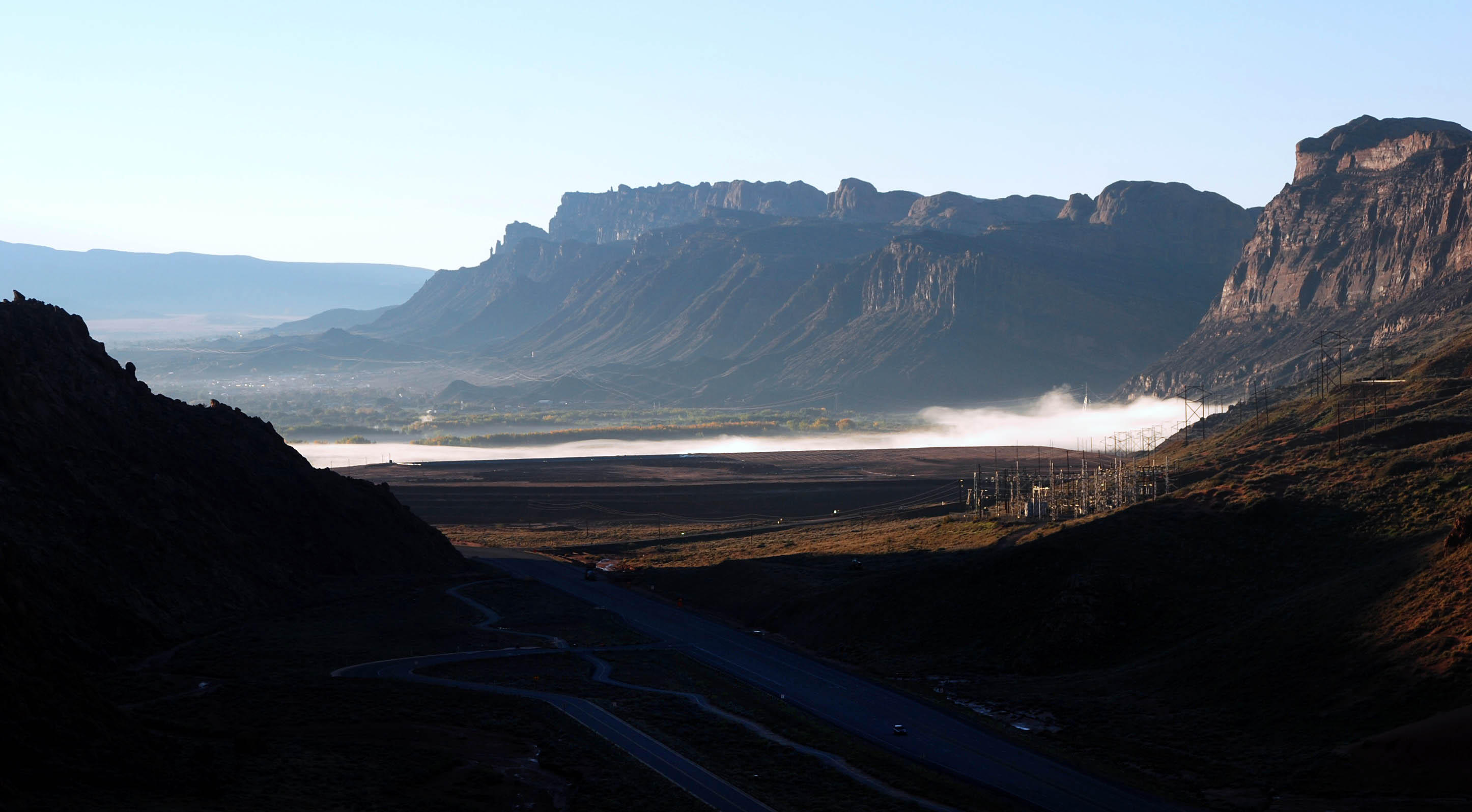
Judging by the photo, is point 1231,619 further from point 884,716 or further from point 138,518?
point 138,518

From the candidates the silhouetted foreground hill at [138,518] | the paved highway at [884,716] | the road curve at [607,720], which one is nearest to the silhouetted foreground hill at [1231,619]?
the paved highway at [884,716]

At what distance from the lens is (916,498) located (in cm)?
16050

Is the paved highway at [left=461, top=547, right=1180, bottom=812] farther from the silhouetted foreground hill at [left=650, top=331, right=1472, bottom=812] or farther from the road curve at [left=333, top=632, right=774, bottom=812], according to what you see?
the road curve at [left=333, top=632, right=774, bottom=812]

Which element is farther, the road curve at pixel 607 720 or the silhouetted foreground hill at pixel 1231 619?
the silhouetted foreground hill at pixel 1231 619

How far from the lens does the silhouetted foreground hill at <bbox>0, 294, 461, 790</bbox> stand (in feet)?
209

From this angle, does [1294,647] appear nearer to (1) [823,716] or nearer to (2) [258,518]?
(1) [823,716]

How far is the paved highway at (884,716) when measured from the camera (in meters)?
43.7

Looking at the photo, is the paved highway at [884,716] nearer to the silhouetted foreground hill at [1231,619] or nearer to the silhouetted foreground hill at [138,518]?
the silhouetted foreground hill at [1231,619]

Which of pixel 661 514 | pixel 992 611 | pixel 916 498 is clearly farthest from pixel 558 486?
pixel 992 611

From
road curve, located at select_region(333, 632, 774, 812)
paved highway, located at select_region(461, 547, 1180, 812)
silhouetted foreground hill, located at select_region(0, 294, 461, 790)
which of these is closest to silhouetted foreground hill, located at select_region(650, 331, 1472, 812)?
paved highway, located at select_region(461, 547, 1180, 812)

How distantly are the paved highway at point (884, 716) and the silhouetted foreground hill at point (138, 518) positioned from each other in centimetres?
2039

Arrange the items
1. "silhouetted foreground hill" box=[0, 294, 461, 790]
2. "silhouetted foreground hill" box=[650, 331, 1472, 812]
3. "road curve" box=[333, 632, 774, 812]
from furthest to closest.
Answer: "silhouetted foreground hill" box=[0, 294, 461, 790] < "silhouetted foreground hill" box=[650, 331, 1472, 812] < "road curve" box=[333, 632, 774, 812]

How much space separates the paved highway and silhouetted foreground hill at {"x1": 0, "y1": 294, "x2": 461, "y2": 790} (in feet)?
66.9

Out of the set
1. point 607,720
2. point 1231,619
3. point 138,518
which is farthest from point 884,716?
point 138,518
